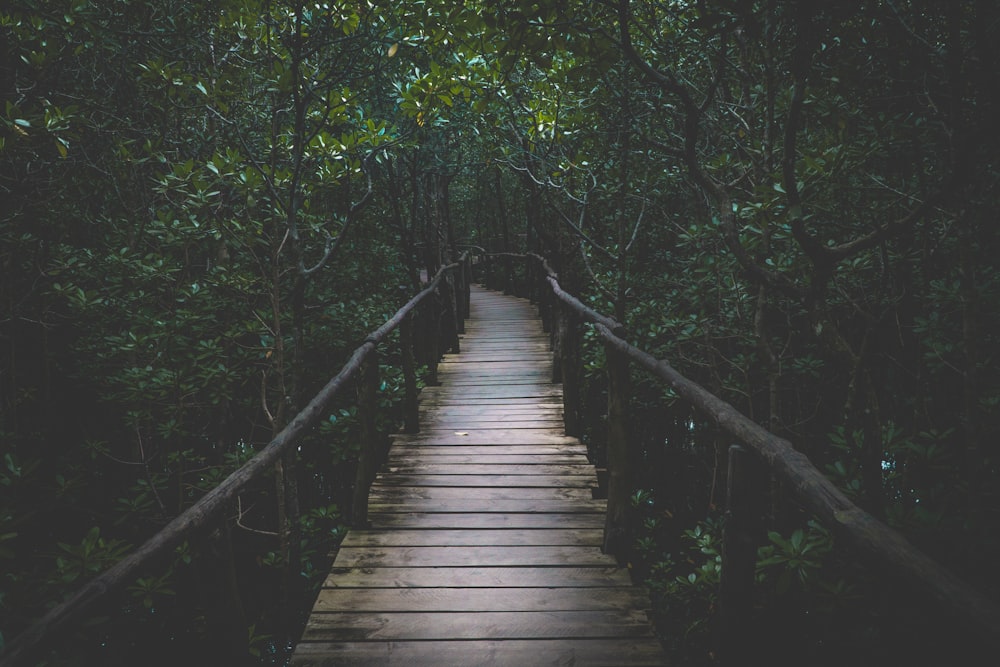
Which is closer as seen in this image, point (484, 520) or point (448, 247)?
point (484, 520)

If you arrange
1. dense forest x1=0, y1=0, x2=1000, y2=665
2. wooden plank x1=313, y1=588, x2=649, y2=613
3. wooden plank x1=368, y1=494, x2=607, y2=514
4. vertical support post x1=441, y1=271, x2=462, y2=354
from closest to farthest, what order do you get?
wooden plank x1=313, y1=588, x2=649, y2=613 < dense forest x1=0, y1=0, x2=1000, y2=665 < wooden plank x1=368, y1=494, x2=607, y2=514 < vertical support post x1=441, y1=271, x2=462, y2=354

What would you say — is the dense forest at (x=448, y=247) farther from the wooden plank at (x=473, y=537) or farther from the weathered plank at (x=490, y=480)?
the wooden plank at (x=473, y=537)

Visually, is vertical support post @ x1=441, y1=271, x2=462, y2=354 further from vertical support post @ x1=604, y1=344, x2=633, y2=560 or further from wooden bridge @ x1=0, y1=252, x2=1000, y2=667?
vertical support post @ x1=604, y1=344, x2=633, y2=560

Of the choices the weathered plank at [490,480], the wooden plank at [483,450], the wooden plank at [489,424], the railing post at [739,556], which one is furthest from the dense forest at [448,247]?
the wooden plank at [489,424]

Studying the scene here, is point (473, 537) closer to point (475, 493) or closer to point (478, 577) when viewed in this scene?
point (478, 577)

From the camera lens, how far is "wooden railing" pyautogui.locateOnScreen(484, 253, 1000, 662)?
3.63 feet

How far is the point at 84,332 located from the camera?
6.66 metres

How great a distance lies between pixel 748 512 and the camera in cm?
190

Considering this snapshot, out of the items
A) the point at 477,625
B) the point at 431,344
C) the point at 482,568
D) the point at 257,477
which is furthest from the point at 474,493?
the point at 431,344

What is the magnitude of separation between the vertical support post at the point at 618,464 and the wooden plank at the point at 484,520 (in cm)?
31

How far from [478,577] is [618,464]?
0.97 metres

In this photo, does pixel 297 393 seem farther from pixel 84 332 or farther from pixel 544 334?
pixel 544 334

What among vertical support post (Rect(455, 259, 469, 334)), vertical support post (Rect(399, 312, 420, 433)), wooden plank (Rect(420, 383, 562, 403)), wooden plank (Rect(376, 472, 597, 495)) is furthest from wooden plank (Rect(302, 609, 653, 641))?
vertical support post (Rect(455, 259, 469, 334))

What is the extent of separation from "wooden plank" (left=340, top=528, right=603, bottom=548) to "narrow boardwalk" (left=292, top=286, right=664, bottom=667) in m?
0.01
